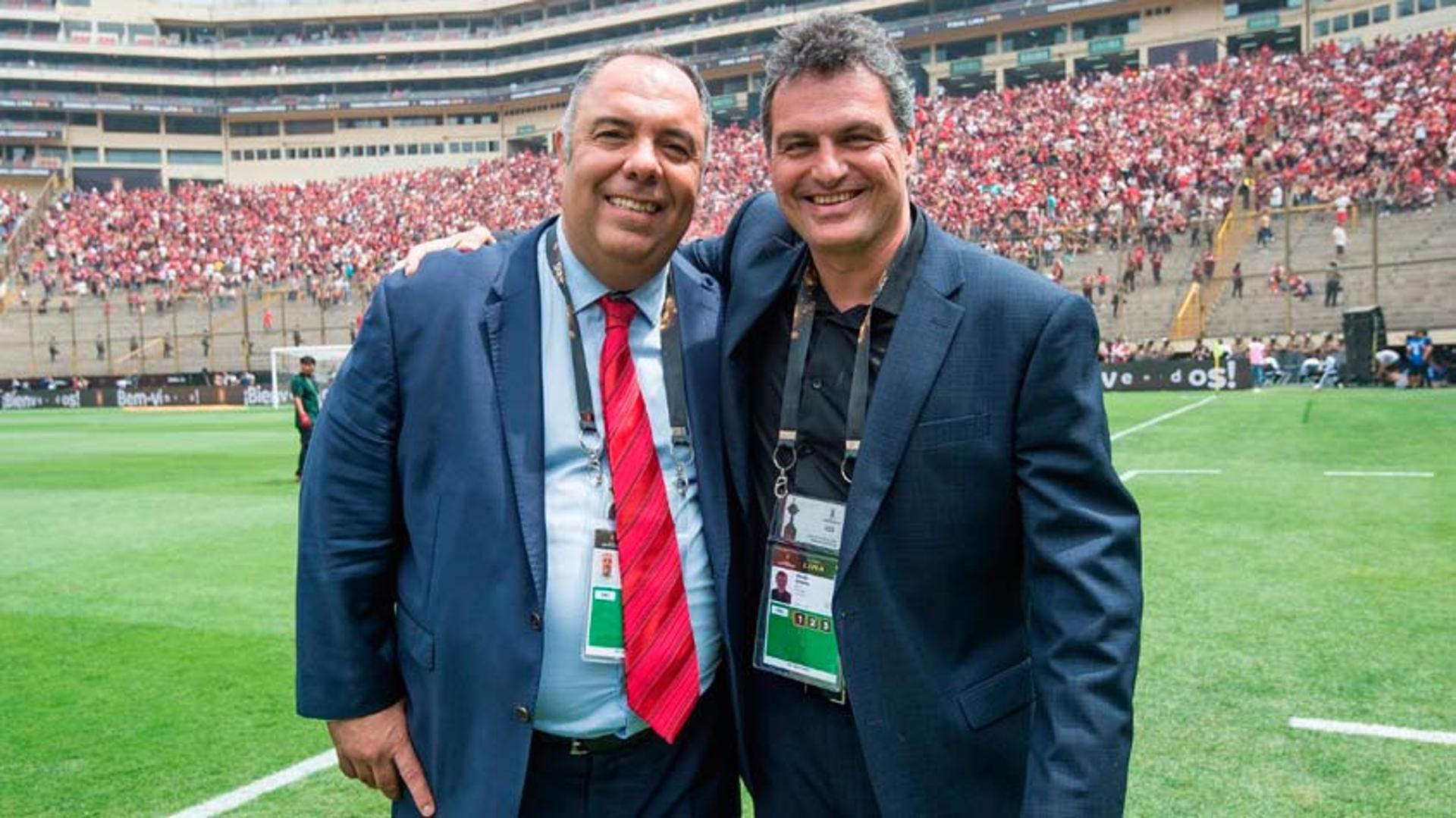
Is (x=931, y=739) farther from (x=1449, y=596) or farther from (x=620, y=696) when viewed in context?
(x=1449, y=596)

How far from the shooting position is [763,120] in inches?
99.3

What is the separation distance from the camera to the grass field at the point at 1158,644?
4328 mm

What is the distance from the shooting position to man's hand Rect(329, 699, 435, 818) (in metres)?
2.45

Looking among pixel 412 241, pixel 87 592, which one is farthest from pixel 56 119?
pixel 87 592

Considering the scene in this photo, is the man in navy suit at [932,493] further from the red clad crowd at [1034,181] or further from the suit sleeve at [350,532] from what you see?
the red clad crowd at [1034,181]

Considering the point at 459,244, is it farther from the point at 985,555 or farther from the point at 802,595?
the point at 985,555

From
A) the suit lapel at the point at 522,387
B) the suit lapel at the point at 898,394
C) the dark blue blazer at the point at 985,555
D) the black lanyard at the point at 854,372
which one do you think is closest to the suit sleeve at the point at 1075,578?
the dark blue blazer at the point at 985,555

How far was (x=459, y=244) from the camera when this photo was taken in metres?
2.76

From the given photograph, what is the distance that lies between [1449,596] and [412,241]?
179 ft

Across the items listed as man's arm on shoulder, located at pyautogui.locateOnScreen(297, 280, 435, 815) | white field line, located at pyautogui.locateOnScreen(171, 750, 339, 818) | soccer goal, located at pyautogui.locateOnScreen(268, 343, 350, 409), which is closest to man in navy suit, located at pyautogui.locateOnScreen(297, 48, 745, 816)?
man's arm on shoulder, located at pyautogui.locateOnScreen(297, 280, 435, 815)

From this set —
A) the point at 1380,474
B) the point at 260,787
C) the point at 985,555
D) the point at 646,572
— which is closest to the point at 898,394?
the point at 985,555

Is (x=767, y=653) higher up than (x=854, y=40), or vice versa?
(x=854, y=40)

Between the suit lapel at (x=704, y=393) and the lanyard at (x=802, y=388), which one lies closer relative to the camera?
the lanyard at (x=802, y=388)

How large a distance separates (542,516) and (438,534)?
22 cm
